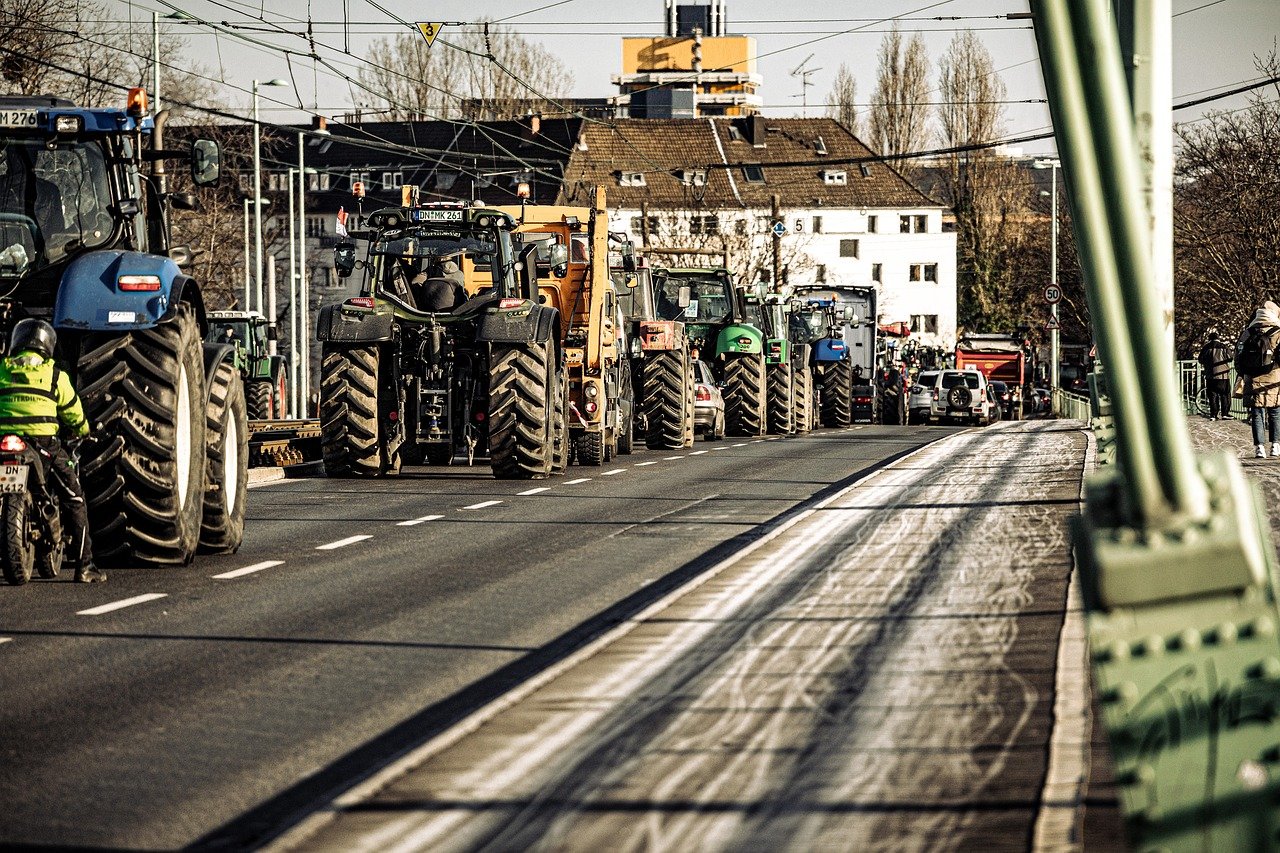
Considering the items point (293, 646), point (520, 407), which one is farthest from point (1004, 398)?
point (293, 646)

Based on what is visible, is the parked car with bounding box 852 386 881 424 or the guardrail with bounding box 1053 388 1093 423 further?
the guardrail with bounding box 1053 388 1093 423

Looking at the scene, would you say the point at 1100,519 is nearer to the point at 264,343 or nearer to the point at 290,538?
the point at 290,538

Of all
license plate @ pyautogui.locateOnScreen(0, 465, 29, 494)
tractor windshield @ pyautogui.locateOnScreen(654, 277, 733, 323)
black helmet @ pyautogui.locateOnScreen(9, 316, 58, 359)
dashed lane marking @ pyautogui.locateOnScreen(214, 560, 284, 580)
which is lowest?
dashed lane marking @ pyautogui.locateOnScreen(214, 560, 284, 580)

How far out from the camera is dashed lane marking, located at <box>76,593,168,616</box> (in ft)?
33.0

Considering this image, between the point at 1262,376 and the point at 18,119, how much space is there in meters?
14.5

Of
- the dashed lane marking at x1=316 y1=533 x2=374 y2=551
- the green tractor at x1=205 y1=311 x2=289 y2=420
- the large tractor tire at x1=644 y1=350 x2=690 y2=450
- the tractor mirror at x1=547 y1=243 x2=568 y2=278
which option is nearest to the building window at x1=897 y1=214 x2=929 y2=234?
the green tractor at x1=205 y1=311 x2=289 y2=420

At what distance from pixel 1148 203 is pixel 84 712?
438cm

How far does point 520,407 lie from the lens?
19.3m

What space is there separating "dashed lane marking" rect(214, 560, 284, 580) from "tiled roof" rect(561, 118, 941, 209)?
287 ft

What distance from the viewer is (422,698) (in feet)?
24.8

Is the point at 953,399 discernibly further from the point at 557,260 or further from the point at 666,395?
the point at 557,260

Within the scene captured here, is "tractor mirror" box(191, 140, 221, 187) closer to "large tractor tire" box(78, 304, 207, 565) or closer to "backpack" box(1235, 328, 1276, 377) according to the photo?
"large tractor tire" box(78, 304, 207, 565)

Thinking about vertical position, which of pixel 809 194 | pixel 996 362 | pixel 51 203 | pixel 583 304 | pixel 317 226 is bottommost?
pixel 996 362

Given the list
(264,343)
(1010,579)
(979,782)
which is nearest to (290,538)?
→ (1010,579)
